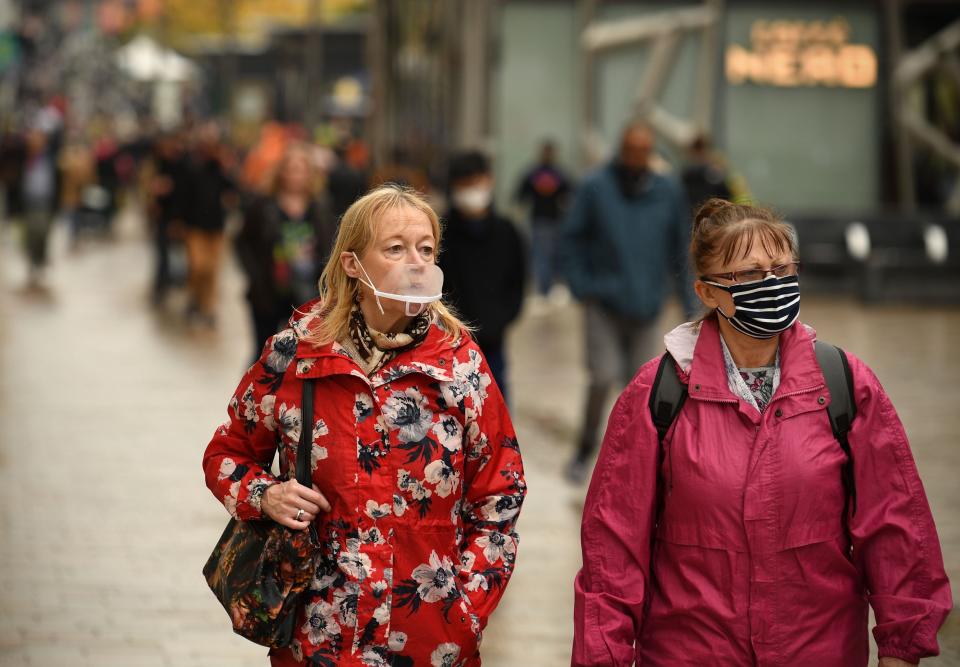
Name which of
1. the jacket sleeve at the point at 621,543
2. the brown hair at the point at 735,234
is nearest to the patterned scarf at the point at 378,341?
the jacket sleeve at the point at 621,543

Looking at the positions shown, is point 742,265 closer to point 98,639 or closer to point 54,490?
point 98,639

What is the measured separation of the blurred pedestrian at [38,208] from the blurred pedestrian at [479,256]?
14628 millimetres

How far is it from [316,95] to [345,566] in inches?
1375

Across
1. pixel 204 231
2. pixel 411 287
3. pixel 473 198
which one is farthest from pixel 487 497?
pixel 204 231

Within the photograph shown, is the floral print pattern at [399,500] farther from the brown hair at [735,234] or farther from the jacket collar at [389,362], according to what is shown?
the brown hair at [735,234]

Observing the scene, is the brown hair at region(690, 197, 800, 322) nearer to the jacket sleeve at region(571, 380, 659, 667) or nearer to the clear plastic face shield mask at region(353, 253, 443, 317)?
the jacket sleeve at region(571, 380, 659, 667)

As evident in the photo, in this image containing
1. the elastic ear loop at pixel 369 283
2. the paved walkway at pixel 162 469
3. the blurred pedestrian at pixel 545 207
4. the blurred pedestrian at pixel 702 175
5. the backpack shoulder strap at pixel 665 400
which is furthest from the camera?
the blurred pedestrian at pixel 545 207

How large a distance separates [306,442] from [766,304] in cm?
100

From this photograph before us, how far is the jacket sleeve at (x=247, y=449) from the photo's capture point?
12.0 feet

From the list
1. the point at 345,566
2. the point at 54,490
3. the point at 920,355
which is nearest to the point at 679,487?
Answer: the point at 345,566

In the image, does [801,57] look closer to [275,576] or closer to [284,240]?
[284,240]

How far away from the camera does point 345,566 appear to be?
11.6 ft

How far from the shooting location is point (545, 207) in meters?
20.1

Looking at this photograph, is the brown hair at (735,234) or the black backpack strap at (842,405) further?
the brown hair at (735,234)
